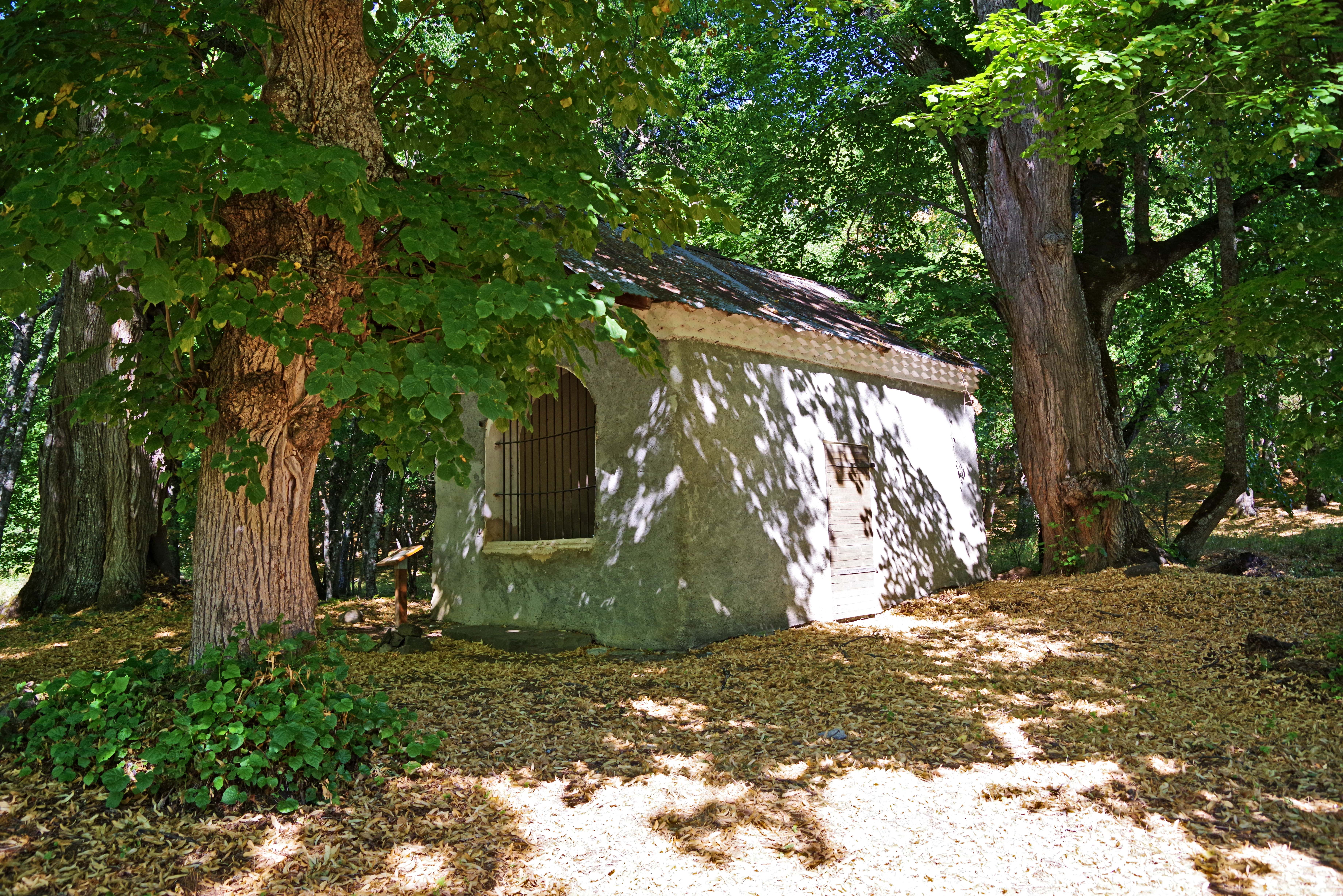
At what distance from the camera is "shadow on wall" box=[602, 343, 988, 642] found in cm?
706

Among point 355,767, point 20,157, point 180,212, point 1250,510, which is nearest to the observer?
point 180,212

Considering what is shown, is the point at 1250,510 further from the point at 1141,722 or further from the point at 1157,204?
the point at 1141,722

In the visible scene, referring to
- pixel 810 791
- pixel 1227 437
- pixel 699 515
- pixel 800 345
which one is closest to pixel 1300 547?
pixel 1227 437

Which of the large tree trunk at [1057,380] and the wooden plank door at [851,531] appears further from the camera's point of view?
the large tree trunk at [1057,380]

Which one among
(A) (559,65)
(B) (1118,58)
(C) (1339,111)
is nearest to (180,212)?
(A) (559,65)

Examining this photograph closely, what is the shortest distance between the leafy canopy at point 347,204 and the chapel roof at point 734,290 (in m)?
0.78

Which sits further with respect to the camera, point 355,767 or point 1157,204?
point 1157,204

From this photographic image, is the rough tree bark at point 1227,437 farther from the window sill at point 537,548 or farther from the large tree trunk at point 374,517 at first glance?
the large tree trunk at point 374,517

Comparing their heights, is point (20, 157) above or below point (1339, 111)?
below

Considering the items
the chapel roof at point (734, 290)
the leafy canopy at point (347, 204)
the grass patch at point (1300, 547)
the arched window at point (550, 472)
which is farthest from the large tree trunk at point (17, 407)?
the grass patch at point (1300, 547)

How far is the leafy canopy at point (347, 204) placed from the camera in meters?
3.07

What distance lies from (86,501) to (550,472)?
210 inches

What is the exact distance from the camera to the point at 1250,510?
64.9 ft

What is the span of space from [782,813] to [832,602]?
488 centimetres
